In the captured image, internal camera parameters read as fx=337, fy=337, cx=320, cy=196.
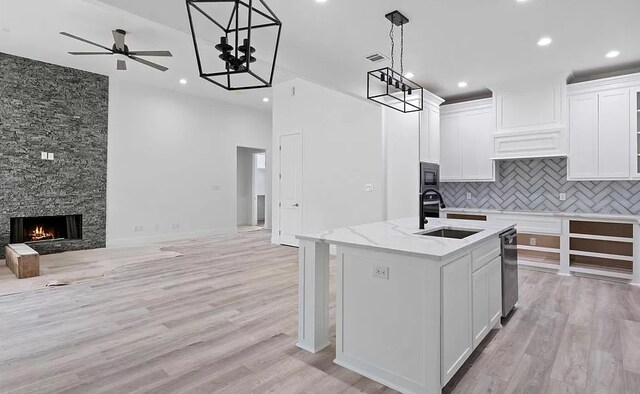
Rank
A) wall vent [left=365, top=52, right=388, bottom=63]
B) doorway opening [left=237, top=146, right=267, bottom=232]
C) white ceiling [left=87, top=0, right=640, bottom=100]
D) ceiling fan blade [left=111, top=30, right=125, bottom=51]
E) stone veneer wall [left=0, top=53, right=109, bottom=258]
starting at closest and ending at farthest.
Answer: white ceiling [left=87, top=0, right=640, bottom=100] → wall vent [left=365, top=52, right=388, bottom=63] → ceiling fan blade [left=111, top=30, right=125, bottom=51] → stone veneer wall [left=0, top=53, right=109, bottom=258] → doorway opening [left=237, top=146, right=267, bottom=232]

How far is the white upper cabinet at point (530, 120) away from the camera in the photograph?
480cm

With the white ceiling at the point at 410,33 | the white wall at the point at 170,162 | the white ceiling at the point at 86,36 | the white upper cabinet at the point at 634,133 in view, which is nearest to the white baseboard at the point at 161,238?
the white wall at the point at 170,162

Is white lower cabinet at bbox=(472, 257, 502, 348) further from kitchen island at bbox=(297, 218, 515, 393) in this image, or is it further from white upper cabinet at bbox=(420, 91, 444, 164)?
white upper cabinet at bbox=(420, 91, 444, 164)

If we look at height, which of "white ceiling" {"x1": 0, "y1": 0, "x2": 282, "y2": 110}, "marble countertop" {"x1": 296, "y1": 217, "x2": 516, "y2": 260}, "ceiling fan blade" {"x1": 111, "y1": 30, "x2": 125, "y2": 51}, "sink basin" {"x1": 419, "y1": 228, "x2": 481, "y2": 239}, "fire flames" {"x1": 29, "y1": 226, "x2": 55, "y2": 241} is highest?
"white ceiling" {"x1": 0, "y1": 0, "x2": 282, "y2": 110}

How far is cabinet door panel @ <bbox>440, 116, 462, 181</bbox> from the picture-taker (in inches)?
230

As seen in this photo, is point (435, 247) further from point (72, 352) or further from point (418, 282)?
point (72, 352)

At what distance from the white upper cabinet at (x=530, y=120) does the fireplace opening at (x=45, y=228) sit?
24.5 feet

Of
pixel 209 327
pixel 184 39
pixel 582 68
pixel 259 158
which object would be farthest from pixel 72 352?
pixel 259 158

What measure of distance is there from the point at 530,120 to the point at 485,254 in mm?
3503

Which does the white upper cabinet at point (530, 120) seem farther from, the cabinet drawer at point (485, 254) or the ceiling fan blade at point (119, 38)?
the ceiling fan blade at point (119, 38)

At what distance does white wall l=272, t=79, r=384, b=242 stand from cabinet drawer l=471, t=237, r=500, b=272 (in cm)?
253

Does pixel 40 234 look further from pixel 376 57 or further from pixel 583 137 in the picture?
pixel 583 137

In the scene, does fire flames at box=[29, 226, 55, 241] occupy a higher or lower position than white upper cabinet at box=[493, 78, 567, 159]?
lower

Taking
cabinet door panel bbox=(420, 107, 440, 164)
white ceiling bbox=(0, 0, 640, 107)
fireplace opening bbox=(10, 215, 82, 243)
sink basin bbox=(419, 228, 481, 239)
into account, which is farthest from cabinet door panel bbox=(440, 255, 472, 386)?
fireplace opening bbox=(10, 215, 82, 243)
